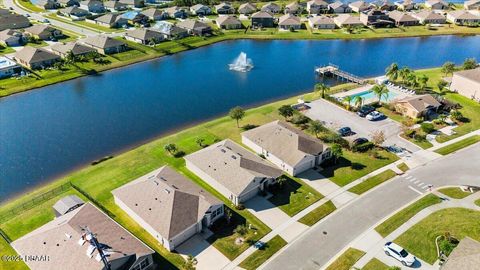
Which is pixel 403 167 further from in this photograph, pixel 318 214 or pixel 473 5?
pixel 473 5

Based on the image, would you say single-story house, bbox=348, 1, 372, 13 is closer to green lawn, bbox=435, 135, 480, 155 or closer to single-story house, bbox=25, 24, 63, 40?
green lawn, bbox=435, 135, 480, 155

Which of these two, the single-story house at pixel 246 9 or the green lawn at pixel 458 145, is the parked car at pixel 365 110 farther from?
the single-story house at pixel 246 9

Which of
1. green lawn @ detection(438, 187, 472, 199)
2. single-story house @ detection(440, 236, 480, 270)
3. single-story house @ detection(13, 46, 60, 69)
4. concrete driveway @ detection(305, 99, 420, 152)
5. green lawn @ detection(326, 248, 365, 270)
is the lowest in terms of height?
green lawn @ detection(326, 248, 365, 270)

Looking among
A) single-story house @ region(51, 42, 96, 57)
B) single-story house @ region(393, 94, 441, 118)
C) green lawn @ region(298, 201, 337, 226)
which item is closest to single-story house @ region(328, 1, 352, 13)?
single-story house @ region(393, 94, 441, 118)

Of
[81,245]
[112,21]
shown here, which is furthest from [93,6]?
[81,245]

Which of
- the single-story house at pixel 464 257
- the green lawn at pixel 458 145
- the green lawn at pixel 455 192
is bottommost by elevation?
the green lawn at pixel 455 192

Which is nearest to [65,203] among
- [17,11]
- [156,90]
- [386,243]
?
[386,243]

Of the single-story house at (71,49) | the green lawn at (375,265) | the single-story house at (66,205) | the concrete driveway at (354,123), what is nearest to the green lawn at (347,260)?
the green lawn at (375,265)
